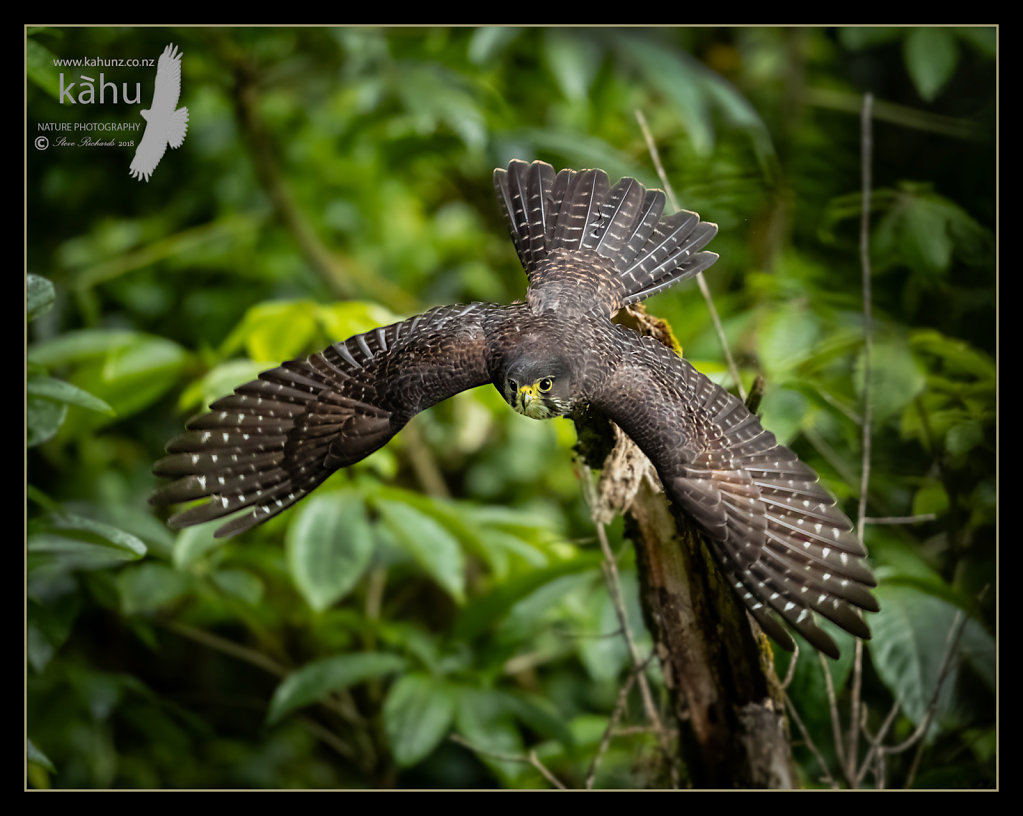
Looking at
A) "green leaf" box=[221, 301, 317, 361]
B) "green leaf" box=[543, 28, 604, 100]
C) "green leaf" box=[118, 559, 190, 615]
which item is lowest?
"green leaf" box=[118, 559, 190, 615]

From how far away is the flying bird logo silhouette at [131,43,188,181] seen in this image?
6.53 feet

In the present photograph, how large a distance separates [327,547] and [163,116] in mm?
1001

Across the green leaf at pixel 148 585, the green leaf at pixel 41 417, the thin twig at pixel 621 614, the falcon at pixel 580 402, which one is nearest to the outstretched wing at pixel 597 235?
the falcon at pixel 580 402

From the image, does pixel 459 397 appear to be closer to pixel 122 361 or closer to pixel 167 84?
pixel 122 361

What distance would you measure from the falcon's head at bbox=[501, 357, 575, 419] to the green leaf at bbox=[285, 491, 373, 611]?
72 cm

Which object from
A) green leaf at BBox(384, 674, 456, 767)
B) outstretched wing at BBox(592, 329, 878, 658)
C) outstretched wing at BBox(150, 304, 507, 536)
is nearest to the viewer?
outstretched wing at BBox(592, 329, 878, 658)

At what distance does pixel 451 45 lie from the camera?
2812mm

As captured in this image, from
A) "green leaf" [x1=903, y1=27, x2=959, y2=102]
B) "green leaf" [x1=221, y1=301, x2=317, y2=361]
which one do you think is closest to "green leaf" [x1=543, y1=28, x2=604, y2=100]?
"green leaf" [x1=903, y1=27, x2=959, y2=102]

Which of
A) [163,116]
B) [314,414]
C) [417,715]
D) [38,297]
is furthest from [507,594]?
[163,116]

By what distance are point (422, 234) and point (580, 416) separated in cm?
226

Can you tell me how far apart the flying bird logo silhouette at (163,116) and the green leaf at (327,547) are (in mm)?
846

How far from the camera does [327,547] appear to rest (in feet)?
6.78

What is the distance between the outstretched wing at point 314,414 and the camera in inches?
61.9

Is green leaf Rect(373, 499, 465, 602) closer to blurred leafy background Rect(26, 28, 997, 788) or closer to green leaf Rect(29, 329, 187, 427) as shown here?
blurred leafy background Rect(26, 28, 997, 788)
